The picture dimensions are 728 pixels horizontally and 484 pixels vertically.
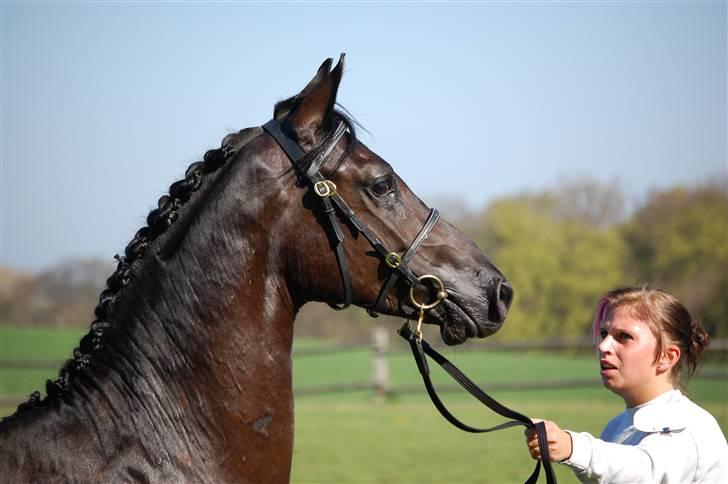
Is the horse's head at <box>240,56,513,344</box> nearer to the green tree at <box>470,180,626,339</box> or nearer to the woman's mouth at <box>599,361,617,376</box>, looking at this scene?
the woman's mouth at <box>599,361,617,376</box>

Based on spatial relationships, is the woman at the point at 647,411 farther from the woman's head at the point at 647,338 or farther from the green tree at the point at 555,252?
the green tree at the point at 555,252

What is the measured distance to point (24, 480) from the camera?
257cm

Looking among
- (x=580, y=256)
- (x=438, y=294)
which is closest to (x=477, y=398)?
(x=438, y=294)

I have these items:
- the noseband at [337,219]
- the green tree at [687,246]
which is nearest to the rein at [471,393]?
the noseband at [337,219]

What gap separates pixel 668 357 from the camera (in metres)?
3.33

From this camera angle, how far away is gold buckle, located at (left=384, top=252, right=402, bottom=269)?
3023 mm

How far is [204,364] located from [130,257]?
492 mm

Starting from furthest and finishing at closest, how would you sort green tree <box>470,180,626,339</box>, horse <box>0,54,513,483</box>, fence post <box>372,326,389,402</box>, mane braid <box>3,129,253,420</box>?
green tree <box>470,180,626,339</box>
fence post <box>372,326,389,402</box>
mane braid <box>3,129,253,420</box>
horse <box>0,54,513,483</box>

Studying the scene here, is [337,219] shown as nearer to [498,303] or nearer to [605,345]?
[498,303]

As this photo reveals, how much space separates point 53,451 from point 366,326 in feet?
120

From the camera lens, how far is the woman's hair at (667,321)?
11.0 feet

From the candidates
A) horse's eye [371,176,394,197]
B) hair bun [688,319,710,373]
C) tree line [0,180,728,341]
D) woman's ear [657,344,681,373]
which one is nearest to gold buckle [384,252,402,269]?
horse's eye [371,176,394,197]

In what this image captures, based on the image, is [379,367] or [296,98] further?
[379,367]

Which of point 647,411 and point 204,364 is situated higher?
point 204,364
